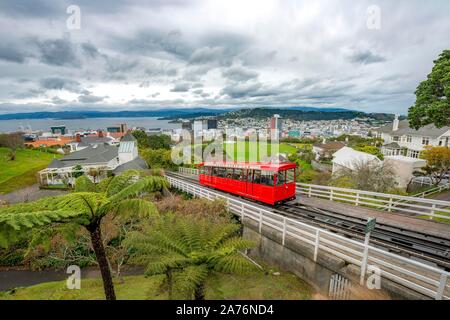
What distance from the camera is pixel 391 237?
7555 millimetres

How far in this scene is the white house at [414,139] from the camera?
32.6 m

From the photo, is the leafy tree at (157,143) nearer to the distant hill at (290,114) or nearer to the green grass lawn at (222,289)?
the green grass lawn at (222,289)

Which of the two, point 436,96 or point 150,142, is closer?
point 436,96

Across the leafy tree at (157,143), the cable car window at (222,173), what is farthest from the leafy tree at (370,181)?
the leafy tree at (157,143)

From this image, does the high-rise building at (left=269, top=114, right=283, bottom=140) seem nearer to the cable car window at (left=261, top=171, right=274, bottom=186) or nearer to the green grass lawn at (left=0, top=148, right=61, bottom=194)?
the cable car window at (left=261, top=171, right=274, bottom=186)

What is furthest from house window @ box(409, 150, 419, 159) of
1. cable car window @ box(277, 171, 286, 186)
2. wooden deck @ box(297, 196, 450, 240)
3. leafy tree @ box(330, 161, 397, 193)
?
cable car window @ box(277, 171, 286, 186)

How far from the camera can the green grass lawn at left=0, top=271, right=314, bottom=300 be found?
211 inches

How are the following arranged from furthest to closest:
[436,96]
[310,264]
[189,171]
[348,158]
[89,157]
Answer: [89,157] → [189,171] → [348,158] → [436,96] → [310,264]

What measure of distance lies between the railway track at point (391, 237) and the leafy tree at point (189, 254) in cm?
445

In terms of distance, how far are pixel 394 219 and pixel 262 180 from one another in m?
5.64

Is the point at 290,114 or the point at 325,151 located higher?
the point at 290,114

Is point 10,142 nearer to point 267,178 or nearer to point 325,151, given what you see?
point 267,178

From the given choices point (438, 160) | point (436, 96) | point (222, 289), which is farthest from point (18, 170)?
point (438, 160)
